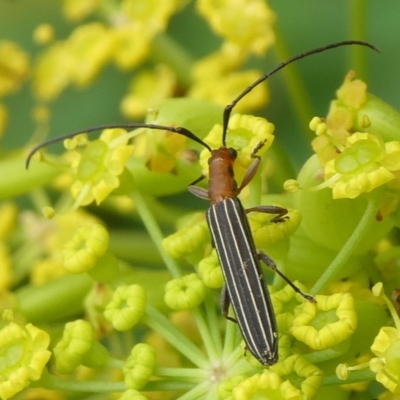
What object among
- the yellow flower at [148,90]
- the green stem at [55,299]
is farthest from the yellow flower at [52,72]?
the green stem at [55,299]

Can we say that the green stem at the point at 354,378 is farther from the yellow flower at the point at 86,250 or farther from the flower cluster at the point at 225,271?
the yellow flower at the point at 86,250

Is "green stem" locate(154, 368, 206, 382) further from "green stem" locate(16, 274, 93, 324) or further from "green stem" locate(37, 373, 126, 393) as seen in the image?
"green stem" locate(16, 274, 93, 324)

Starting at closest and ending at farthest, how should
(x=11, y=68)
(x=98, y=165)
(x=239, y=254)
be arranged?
(x=239, y=254) < (x=98, y=165) < (x=11, y=68)

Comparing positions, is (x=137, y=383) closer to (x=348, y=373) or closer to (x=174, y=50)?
→ (x=348, y=373)

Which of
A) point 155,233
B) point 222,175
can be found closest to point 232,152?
point 222,175

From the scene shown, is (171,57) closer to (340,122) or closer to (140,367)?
(340,122)

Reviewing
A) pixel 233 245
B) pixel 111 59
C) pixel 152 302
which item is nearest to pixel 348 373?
pixel 233 245
